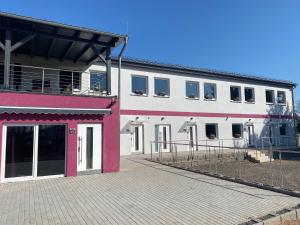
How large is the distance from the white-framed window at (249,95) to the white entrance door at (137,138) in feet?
44.4

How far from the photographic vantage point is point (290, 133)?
3216cm

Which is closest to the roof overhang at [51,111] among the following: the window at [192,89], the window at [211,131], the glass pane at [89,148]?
the glass pane at [89,148]

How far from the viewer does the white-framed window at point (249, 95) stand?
2903 centimetres

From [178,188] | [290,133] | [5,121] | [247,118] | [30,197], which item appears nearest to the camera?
[30,197]

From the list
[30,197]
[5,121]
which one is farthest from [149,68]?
[30,197]

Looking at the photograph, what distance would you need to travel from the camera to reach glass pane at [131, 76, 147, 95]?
21812mm

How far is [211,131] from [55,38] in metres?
17.4

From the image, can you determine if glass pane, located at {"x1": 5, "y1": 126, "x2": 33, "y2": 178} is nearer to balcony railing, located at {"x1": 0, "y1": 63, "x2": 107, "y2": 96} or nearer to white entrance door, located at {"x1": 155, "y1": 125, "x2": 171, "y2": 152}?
balcony railing, located at {"x1": 0, "y1": 63, "x2": 107, "y2": 96}

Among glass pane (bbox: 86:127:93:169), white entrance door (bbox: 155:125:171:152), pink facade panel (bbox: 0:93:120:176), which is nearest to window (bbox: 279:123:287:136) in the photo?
white entrance door (bbox: 155:125:171:152)

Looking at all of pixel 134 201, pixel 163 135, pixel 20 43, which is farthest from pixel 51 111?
pixel 163 135

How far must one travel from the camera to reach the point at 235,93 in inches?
1109

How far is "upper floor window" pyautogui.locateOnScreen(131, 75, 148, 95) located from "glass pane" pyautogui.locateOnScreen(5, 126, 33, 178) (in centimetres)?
1128

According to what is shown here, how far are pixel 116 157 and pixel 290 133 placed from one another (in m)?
26.2

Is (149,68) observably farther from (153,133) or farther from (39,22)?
(39,22)
